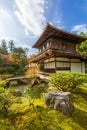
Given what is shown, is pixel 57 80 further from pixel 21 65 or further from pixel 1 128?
pixel 21 65

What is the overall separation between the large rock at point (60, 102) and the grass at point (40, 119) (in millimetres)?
206

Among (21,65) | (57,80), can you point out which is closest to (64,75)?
(57,80)

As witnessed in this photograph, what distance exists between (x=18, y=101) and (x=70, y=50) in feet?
45.5

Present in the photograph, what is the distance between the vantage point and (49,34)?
60.6 ft

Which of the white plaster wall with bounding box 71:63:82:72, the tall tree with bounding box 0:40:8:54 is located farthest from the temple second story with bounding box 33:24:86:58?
the tall tree with bounding box 0:40:8:54

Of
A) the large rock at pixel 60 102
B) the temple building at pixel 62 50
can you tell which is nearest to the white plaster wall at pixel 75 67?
the temple building at pixel 62 50

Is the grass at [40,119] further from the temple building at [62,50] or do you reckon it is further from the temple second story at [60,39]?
the temple second story at [60,39]

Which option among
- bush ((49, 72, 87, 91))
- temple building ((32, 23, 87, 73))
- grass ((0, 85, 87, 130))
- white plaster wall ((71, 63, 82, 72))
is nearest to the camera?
grass ((0, 85, 87, 130))

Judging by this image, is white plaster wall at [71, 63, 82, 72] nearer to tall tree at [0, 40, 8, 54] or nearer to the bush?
the bush

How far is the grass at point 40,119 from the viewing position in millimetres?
5441

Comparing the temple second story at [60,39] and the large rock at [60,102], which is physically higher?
the temple second story at [60,39]

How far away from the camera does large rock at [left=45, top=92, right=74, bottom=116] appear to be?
6.44 m

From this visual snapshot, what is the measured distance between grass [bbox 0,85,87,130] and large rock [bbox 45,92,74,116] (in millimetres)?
206

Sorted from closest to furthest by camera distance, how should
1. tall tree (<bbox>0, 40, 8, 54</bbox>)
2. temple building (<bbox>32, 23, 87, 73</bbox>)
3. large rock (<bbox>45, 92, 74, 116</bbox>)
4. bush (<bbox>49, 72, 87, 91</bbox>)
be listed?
large rock (<bbox>45, 92, 74, 116</bbox>) < bush (<bbox>49, 72, 87, 91</bbox>) < temple building (<bbox>32, 23, 87, 73</bbox>) < tall tree (<bbox>0, 40, 8, 54</bbox>)
